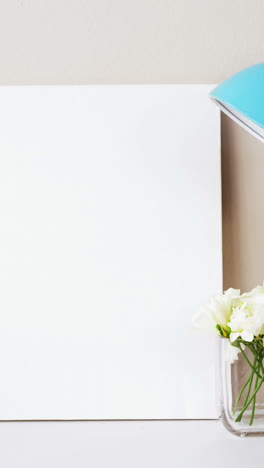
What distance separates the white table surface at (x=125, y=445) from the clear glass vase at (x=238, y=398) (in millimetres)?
26

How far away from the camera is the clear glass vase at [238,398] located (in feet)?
3.35

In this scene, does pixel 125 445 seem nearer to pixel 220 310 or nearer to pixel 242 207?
pixel 220 310

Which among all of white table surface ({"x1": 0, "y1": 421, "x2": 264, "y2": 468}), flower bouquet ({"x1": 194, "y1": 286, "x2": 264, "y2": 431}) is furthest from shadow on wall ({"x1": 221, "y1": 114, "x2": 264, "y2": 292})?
white table surface ({"x1": 0, "y1": 421, "x2": 264, "y2": 468})

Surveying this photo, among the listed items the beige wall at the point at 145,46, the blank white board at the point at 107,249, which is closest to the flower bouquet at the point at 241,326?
the blank white board at the point at 107,249

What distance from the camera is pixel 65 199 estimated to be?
1186 mm

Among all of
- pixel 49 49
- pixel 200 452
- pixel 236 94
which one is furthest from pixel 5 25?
pixel 200 452

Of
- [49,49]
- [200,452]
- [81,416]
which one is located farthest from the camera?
[49,49]

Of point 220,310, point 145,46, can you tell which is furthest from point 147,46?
point 220,310

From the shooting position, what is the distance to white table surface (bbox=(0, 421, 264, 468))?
84cm

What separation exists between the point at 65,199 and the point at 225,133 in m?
0.33

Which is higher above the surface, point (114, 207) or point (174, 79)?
point (174, 79)

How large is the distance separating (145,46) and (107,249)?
402mm

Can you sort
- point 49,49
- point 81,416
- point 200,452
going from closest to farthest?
point 200,452
point 81,416
point 49,49

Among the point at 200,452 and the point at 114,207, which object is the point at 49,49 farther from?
the point at 200,452
